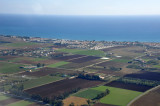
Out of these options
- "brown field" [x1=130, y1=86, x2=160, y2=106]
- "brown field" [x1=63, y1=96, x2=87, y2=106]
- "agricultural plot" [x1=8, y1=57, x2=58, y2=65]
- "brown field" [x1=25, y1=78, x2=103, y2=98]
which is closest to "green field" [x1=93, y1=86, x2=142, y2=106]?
"brown field" [x1=130, y1=86, x2=160, y2=106]

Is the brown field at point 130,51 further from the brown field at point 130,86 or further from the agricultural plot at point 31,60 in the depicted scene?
the brown field at point 130,86

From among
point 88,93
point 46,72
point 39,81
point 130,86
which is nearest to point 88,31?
point 46,72

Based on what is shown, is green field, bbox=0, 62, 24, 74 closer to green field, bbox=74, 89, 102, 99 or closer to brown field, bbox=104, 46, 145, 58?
green field, bbox=74, 89, 102, 99

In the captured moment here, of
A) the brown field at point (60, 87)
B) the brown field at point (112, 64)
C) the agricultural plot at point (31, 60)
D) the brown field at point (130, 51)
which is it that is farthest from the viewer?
the brown field at point (130, 51)

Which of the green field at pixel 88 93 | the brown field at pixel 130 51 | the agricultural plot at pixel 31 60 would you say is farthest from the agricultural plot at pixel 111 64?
the green field at pixel 88 93

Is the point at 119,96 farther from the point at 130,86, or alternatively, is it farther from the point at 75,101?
the point at 75,101

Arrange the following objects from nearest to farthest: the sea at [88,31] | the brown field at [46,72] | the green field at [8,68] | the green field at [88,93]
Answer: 1. the green field at [88,93]
2. the brown field at [46,72]
3. the green field at [8,68]
4. the sea at [88,31]
